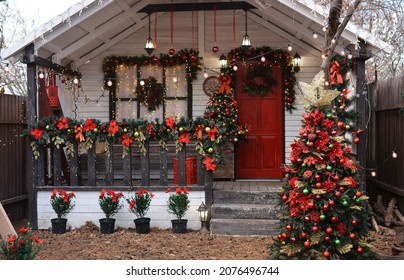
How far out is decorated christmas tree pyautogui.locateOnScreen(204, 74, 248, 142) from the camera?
10219mm

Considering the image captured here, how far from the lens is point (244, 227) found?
811cm

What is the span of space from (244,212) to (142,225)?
5.56 ft

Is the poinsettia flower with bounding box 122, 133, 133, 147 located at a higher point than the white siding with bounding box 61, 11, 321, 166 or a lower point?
lower

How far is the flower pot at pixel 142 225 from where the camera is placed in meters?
8.34

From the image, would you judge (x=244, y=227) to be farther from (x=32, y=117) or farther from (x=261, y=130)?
(x=32, y=117)

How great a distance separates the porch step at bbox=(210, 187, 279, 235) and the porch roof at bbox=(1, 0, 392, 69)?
9.54ft

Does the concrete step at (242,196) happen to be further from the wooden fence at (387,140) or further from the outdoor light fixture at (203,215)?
the wooden fence at (387,140)

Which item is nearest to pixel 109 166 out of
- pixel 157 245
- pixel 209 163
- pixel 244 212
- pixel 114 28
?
pixel 209 163

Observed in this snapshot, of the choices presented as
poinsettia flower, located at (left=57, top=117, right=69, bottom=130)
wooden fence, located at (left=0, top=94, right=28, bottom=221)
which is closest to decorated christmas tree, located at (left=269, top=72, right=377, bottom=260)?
poinsettia flower, located at (left=57, top=117, right=69, bottom=130)

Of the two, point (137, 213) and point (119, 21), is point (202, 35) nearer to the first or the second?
point (119, 21)

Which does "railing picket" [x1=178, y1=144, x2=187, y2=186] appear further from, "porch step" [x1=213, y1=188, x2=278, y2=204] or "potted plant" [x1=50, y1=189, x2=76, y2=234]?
"potted plant" [x1=50, y1=189, x2=76, y2=234]

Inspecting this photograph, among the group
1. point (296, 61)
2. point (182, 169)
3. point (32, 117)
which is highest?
point (296, 61)

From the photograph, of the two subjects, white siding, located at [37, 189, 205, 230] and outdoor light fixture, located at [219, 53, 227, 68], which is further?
outdoor light fixture, located at [219, 53, 227, 68]

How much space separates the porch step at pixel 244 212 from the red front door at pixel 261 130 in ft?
5.64
